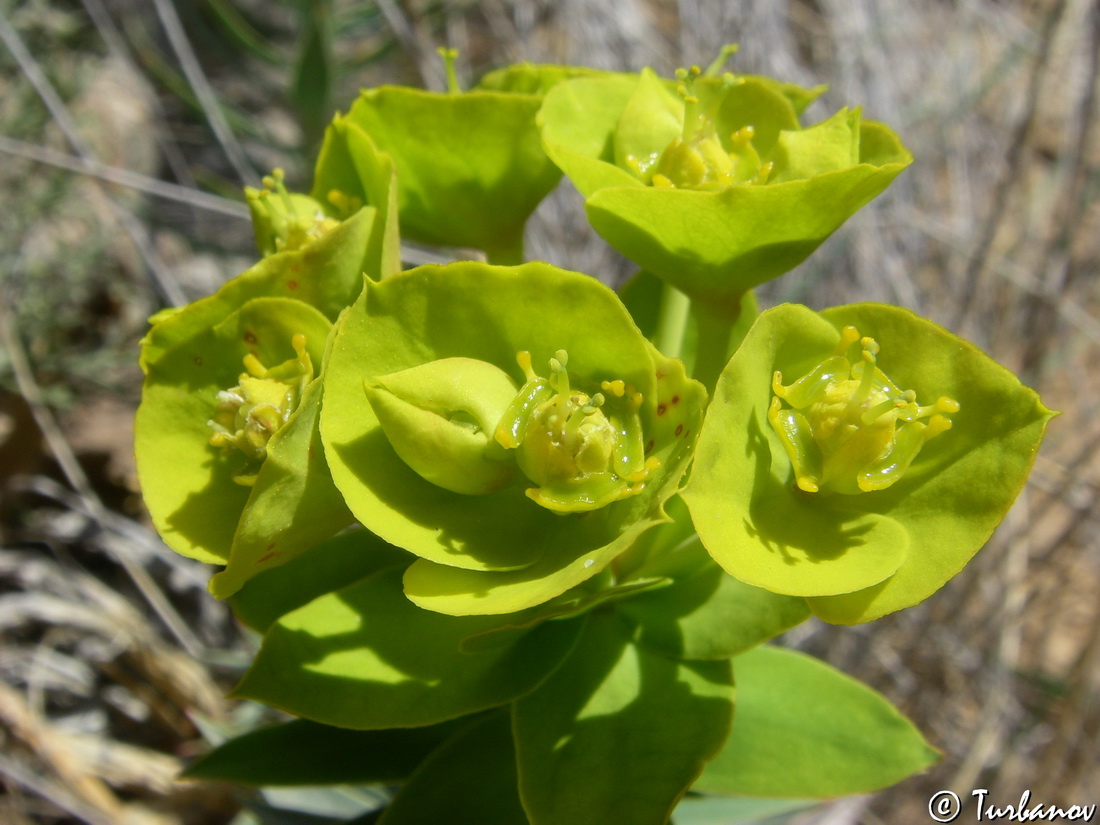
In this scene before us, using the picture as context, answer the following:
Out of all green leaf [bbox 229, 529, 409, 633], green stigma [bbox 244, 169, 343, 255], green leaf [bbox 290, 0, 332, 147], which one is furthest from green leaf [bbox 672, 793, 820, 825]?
green leaf [bbox 290, 0, 332, 147]

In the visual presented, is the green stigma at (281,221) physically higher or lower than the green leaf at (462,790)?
higher

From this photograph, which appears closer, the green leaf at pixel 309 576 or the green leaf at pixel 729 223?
the green leaf at pixel 729 223

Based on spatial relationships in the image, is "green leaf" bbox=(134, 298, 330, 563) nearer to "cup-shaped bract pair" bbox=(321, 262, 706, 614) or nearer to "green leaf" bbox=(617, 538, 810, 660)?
"cup-shaped bract pair" bbox=(321, 262, 706, 614)

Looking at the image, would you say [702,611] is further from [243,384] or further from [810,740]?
[243,384]

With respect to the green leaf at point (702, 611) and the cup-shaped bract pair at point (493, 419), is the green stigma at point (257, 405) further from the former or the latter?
the green leaf at point (702, 611)

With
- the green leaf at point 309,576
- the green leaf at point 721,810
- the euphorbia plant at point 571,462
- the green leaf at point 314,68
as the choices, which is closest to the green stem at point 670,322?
the euphorbia plant at point 571,462

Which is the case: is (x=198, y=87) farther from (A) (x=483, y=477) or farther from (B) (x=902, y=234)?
(B) (x=902, y=234)
